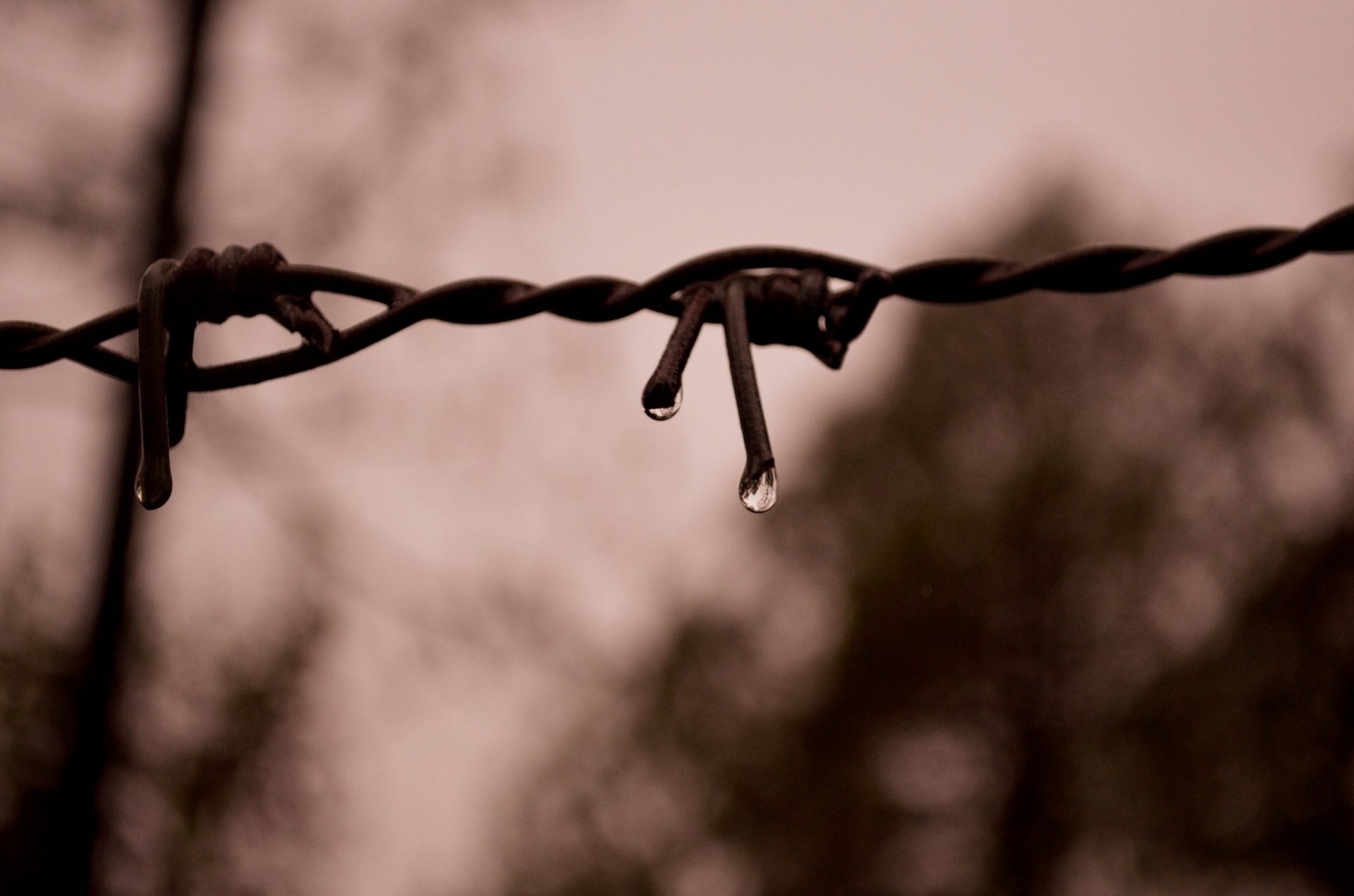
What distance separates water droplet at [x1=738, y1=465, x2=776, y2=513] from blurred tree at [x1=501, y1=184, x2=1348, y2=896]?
918 cm

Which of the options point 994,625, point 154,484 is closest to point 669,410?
point 154,484

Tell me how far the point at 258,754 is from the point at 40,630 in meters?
1.41

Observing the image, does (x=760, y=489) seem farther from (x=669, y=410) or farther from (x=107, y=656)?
(x=107, y=656)

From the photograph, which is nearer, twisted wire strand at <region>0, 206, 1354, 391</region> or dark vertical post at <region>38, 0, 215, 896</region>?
twisted wire strand at <region>0, 206, 1354, 391</region>

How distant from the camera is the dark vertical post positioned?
169 inches

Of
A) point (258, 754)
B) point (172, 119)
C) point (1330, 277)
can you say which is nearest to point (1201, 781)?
point (1330, 277)

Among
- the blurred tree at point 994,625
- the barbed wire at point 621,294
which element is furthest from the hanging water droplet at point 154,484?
the blurred tree at point 994,625

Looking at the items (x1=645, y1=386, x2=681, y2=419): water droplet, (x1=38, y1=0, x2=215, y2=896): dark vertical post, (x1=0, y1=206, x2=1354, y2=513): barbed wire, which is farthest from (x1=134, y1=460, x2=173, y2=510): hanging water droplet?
(x1=38, y1=0, x2=215, y2=896): dark vertical post

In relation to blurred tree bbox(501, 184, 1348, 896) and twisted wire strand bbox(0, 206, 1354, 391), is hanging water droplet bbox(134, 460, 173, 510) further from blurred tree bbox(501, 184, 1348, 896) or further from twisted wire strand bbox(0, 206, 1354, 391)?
blurred tree bbox(501, 184, 1348, 896)

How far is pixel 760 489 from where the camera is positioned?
698 mm

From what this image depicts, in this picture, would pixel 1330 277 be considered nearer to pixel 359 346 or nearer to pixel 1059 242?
pixel 1059 242

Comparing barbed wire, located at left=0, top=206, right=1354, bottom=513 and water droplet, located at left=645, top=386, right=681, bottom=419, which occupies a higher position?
barbed wire, located at left=0, top=206, right=1354, bottom=513

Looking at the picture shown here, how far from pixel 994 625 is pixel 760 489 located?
965 cm

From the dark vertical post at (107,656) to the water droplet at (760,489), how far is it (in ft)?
15.3
